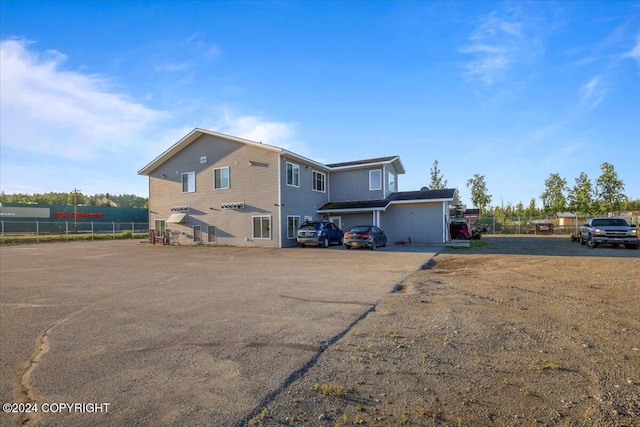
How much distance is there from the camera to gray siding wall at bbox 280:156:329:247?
2247 cm

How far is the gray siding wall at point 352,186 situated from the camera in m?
26.5

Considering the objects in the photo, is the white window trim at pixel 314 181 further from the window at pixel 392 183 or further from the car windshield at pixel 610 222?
the car windshield at pixel 610 222

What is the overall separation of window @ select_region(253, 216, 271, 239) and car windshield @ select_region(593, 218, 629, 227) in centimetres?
1931

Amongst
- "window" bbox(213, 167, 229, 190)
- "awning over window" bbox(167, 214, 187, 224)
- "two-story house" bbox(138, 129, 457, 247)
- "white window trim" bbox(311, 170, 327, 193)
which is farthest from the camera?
"white window trim" bbox(311, 170, 327, 193)

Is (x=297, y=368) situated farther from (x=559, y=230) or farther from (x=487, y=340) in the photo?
(x=559, y=230)

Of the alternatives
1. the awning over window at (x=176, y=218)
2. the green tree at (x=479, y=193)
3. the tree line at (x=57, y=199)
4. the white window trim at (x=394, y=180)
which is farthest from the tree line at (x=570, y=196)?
the tree line at (x=57, y=199)

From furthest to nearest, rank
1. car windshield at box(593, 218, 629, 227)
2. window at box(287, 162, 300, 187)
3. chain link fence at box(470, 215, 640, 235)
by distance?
chain link fence at box(470, 215, 640, 235) < window at box(287, 162, 300, 187) < car windshield at box(593, 218, 629, 227)

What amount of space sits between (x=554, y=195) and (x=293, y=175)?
3560cm

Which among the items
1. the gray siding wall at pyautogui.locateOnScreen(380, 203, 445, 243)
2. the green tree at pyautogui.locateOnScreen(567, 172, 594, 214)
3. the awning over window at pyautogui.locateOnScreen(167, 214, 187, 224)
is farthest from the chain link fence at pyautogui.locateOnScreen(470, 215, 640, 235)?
the awning over window at pyautogui.locateOnScreen(167, 214, 187, 224)

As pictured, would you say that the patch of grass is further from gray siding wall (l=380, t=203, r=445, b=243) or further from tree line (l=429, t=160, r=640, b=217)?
tree line (l=429, t=160, r=640, b=217)

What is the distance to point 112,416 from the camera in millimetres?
2941

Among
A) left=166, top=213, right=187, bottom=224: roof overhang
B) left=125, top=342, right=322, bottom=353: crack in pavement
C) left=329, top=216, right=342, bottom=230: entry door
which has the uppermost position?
left=166, top=213, right=187, bottom=224: roof overhang

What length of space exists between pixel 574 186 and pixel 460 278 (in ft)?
127

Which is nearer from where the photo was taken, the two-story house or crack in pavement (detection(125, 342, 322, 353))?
crack in pavement (detection(125, 342, 322, 353))
